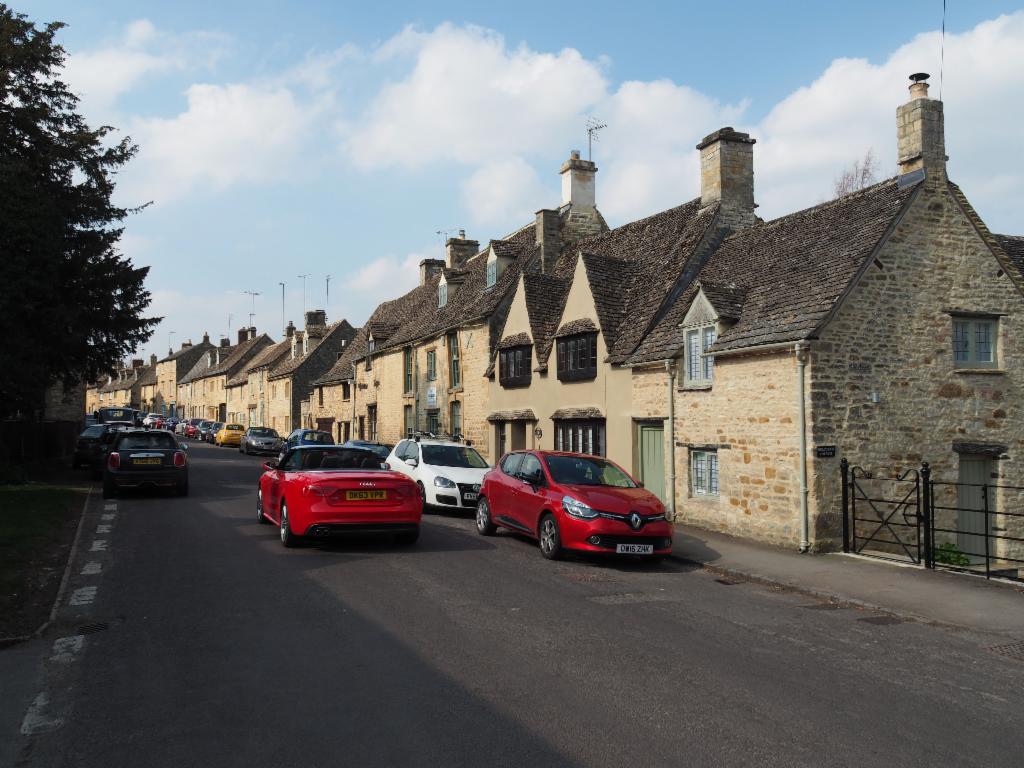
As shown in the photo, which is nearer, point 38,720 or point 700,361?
point 38,720

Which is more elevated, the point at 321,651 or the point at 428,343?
the point at 428,343

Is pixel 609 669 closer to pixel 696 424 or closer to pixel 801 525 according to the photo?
pixel 801 525

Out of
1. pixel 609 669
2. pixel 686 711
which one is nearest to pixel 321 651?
pixel 609 669

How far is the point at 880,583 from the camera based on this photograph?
10734mm

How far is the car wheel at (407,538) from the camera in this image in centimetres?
1206

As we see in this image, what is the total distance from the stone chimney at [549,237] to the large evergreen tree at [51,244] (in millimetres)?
13308

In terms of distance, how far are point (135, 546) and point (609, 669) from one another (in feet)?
28.4

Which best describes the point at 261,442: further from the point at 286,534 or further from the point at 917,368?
the point at 917,368

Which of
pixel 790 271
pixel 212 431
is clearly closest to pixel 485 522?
pixel 790 271

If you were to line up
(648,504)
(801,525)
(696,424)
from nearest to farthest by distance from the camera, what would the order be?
(648,504) → (801,525) → (696,424)

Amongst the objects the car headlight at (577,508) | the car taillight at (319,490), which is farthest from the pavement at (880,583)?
the car taillight at (319,490)

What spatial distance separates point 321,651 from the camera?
6617 mm

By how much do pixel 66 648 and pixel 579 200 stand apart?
84.0ft

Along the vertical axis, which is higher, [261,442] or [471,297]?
[471,297]
